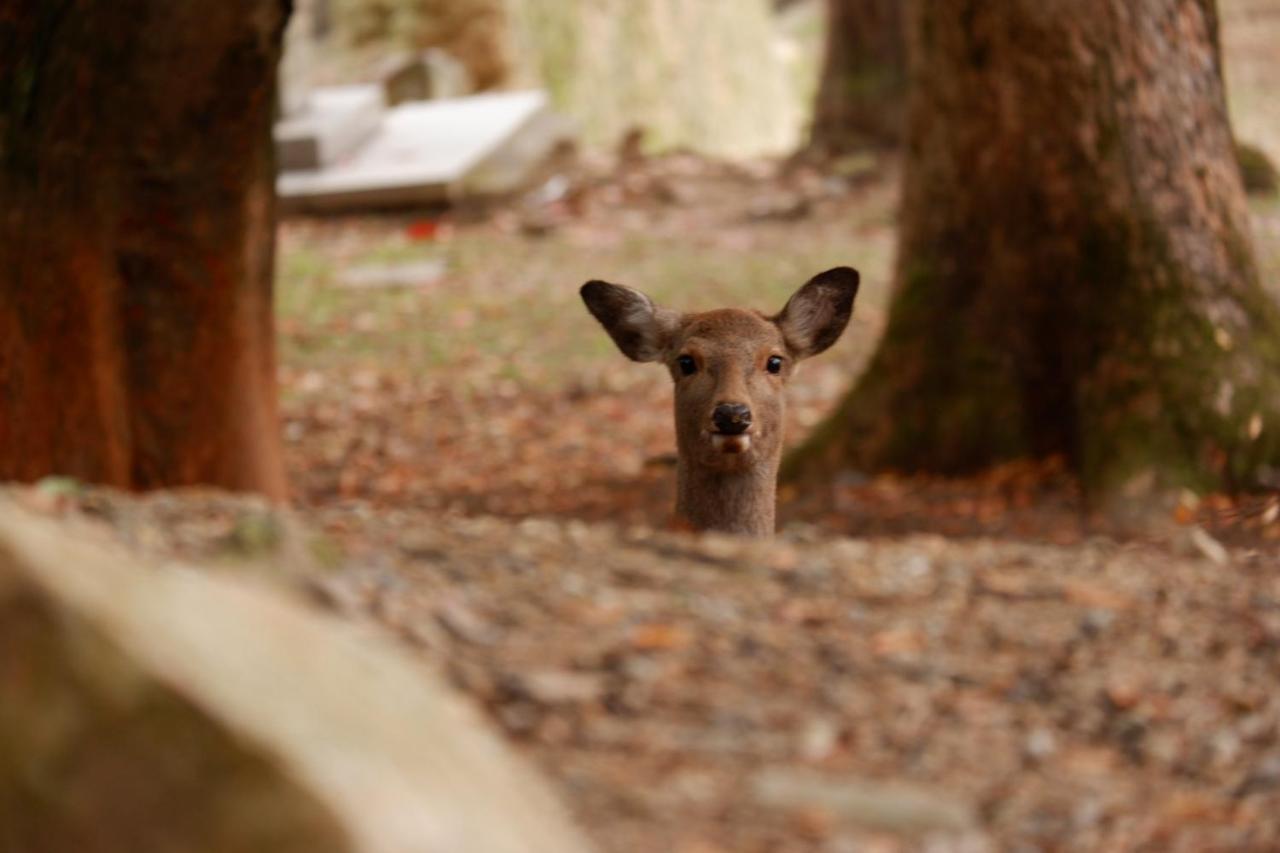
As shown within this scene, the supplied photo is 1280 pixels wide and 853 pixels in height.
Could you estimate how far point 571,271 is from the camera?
13242mm

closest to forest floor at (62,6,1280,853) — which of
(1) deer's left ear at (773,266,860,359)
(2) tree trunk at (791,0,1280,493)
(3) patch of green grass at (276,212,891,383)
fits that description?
(2) tree trunk at (791,0,1280,493)

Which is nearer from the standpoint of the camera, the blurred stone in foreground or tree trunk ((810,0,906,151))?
the blurred stone in foreground

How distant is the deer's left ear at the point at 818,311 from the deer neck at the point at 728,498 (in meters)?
0.54

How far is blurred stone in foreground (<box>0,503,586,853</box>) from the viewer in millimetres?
2520

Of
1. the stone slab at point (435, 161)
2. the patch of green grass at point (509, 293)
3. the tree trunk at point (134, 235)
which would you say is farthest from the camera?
the stone slab at point (435, 161)

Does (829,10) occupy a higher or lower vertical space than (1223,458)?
higher

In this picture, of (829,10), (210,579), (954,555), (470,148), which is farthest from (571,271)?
(210,579)

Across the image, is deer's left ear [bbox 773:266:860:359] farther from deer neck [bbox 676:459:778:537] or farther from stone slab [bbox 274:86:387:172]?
stone slab [bbox 274:86:387:172]

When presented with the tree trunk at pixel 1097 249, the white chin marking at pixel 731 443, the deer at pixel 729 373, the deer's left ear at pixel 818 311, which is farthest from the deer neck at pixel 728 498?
Result: the tree trunk at pixel 1097 249

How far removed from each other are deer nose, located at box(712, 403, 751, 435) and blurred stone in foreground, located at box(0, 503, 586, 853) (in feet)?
9.35

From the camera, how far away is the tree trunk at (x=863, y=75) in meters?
16.0

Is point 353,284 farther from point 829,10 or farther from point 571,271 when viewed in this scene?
point 829,10

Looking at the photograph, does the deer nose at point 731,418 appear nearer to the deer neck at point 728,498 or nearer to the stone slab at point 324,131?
the deer neck at point 728,498

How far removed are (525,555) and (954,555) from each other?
3.40 feet
